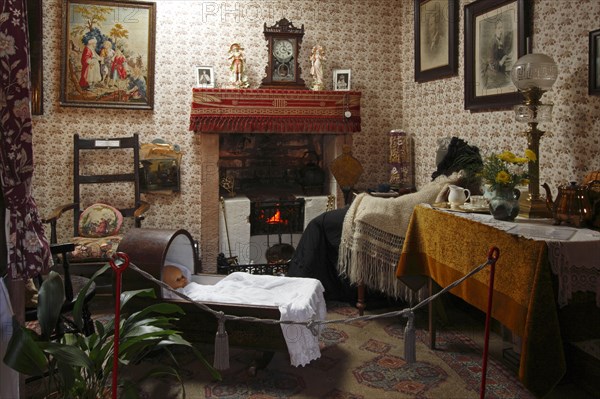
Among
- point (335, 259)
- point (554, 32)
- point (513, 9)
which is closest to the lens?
point (554, 32)

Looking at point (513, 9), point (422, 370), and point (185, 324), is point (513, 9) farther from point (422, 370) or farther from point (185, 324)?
point (185, 324)

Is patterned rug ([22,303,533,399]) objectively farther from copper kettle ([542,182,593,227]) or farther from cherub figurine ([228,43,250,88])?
cherub figurine ([228,43,250,88])

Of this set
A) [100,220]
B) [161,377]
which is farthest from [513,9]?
[100,220]

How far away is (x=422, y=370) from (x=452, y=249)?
0.77m

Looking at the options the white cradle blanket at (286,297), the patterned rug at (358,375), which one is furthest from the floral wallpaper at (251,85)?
the white cradle blanket at (286,297)

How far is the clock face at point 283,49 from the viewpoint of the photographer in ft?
18.3

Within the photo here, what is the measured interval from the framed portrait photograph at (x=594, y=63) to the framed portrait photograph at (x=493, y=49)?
2.21ft

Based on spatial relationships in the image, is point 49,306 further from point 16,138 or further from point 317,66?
point 317,66

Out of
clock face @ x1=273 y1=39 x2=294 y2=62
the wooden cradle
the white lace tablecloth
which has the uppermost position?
clock face @ x1=273 y1=39 x2=294 y2=62

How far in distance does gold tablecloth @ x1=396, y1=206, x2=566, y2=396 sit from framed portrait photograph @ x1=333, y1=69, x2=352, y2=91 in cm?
268

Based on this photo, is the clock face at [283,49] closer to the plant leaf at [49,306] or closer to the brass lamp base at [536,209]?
the brass lamp base at [536,209]

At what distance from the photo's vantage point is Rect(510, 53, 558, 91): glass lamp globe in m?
3.09

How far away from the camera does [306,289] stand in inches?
133

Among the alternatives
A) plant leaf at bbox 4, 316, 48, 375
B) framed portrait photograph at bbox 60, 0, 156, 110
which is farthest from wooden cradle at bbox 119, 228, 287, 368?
framed portrait photograph at bbox 60, 0, 156, 110
